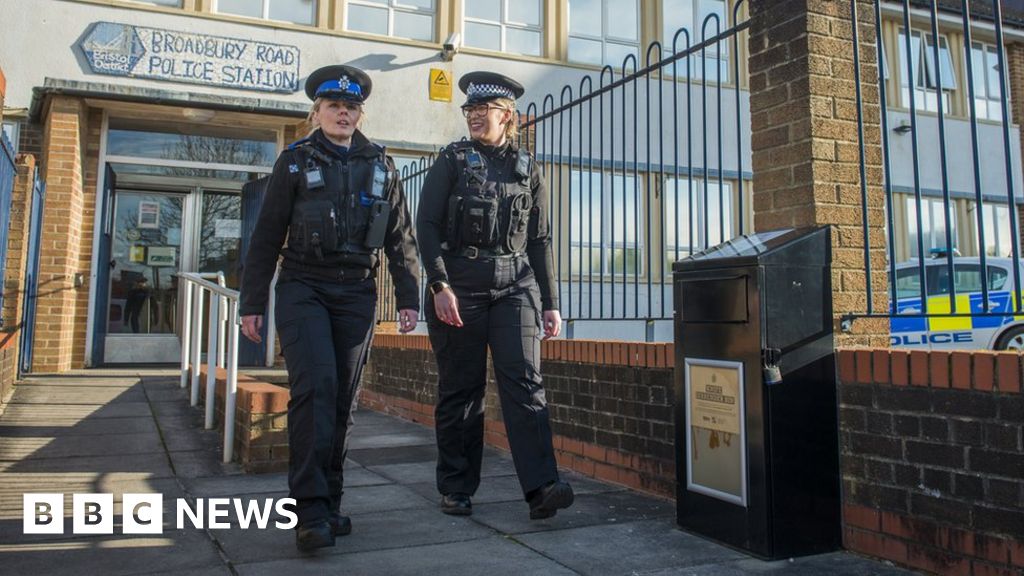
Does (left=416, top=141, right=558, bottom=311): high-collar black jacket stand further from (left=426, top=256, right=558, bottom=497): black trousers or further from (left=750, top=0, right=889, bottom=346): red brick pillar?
(left=750, top=0, right=889, bottom=346): red brick pillar

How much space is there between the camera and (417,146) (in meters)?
11.2

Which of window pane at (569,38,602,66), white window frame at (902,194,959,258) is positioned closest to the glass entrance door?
window pane at (569,38,602,66)

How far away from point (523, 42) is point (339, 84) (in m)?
9.45

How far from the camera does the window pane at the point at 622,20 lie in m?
13.0

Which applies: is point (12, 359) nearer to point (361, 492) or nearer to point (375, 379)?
point (375, 379)

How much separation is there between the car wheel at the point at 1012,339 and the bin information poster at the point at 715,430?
7870mm

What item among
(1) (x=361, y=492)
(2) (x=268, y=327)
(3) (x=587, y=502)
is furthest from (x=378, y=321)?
(3) (x=587, y=502)

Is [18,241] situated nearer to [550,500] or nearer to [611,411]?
[611,411]

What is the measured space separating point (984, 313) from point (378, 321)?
6.17 meters

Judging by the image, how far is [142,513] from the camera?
354 centimetres

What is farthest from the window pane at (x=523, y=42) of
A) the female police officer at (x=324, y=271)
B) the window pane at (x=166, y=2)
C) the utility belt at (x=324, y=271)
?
the utility belt at (x=324, y=271)

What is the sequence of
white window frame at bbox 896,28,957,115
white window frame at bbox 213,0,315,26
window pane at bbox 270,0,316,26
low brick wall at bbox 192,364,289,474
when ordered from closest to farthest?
low brick wall at bbox 192,364,289,474, white window frame at bbox 213,0,315,26, window pane at bbox 270,0,316,26, white window frame at bbox 896,28,957,115

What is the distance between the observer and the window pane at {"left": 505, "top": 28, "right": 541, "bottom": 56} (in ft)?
40.1

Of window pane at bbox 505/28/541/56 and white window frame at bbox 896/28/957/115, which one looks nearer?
window pane at bbox 505/28/541/56
